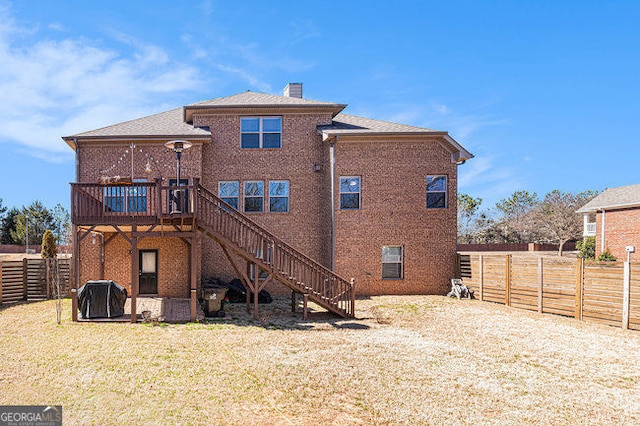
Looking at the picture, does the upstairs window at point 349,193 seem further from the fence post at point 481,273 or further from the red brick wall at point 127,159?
the red brick wall at point 127,159

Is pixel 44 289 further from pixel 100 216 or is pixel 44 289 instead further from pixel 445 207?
pixel 445 207

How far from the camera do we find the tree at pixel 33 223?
163ft

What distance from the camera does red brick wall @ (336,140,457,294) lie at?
1664cm

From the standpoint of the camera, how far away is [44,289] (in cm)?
1565

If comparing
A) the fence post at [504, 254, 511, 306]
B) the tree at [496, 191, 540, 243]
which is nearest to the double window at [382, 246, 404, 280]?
the fence post at [504, 254, 511, 306]

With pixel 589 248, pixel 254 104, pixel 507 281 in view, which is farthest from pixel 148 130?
pixel 589 248

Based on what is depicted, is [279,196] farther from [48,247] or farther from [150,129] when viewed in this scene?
[48,247]

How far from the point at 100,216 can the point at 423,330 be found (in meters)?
A: 10.1

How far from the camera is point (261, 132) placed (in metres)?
17.3

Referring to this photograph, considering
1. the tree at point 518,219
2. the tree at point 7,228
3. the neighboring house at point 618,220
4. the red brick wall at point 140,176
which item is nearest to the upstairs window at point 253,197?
the red brick wall at point 140,176

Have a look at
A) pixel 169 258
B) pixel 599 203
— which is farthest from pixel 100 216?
pixel 599 203

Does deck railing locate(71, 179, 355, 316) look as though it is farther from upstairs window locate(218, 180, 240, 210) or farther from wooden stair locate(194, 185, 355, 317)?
upstairs window locate(218, 180, 240, 210)
